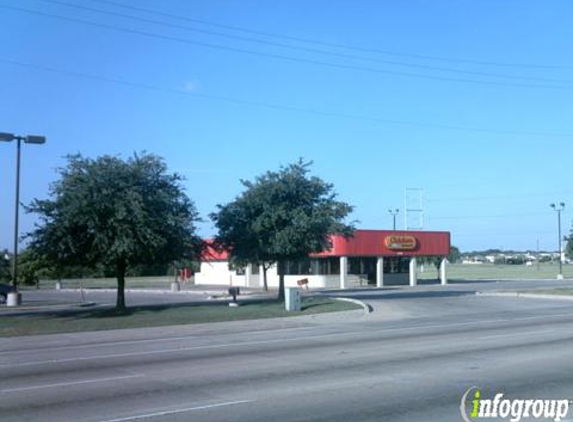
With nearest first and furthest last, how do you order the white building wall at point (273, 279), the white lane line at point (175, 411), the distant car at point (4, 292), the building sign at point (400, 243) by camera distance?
the white lane line at point (175, 411), the distant car at point (4, 292), the white building wall at point (273, 279), the building sign at point (400, 243)

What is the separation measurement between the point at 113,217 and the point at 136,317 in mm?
4076

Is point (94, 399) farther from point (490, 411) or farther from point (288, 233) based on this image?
point (288, 233)

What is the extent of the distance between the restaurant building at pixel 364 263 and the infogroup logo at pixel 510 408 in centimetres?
4788

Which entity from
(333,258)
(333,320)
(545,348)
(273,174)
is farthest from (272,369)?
(333,258)

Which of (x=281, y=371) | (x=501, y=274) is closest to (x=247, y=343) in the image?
(x=281, y=371)

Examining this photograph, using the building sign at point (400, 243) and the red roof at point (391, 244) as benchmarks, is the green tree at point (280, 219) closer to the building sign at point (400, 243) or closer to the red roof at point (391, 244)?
the red roof at point (391, 244)

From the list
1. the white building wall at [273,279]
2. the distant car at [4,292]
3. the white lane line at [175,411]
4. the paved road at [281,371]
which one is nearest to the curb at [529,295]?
the paved road at [281,371]

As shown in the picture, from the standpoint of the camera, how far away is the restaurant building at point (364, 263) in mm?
60169

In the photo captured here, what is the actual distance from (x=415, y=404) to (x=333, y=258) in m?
52.4

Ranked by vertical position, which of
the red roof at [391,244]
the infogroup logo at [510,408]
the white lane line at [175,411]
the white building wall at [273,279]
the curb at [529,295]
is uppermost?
the red roof at [391,244]

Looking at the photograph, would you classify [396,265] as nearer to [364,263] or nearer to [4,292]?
[364,263]

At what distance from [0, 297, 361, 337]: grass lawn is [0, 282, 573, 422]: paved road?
1.83m

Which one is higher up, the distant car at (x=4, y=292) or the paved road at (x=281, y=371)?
the distant car at (x=4, y=292)

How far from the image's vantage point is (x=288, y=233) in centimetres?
3525
